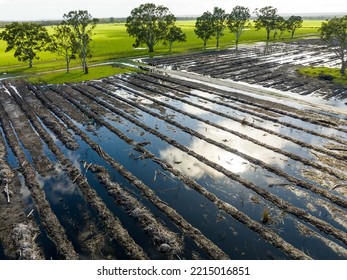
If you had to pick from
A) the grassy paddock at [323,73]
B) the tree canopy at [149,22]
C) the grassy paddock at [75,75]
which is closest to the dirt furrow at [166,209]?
the grassy paddock at [75,75]

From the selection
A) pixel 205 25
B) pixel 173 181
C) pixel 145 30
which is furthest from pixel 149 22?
pixel 173 181

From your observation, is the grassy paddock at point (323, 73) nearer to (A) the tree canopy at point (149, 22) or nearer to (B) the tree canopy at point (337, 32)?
(B) the tree canopy at point (337, 32)

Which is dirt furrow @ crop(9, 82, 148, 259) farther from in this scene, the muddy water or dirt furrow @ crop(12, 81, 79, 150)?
dirt furrow @ crop(12, 81, 79, 150)

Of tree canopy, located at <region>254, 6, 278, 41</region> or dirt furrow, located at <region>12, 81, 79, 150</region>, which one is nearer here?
dirt furrow, located at <region>12, 81, 79, 150</region>

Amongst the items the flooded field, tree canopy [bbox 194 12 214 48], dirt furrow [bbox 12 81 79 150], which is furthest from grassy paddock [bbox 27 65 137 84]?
tree canopy [bbox 194 12 214 48]

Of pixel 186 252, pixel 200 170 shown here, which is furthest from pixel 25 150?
pixel 186 252

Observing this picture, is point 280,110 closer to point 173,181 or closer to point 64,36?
point 173,181
